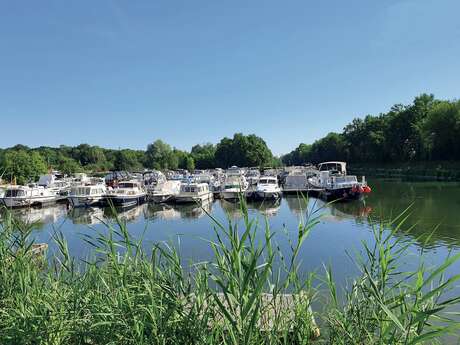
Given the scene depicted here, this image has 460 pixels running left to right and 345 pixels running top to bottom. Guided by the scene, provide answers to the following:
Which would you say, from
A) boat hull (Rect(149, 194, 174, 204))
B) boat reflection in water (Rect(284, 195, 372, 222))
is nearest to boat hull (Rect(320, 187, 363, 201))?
boat reflection in water (Rect(284, 195, 372, 222))

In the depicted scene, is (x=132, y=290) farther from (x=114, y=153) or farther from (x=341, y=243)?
(x=114, y=153)

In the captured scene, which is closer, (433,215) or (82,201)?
(433,215)

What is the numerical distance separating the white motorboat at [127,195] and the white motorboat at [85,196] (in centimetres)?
112

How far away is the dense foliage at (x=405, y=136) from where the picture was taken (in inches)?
2410

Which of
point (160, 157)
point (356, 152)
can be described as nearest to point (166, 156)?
point (160, 157)

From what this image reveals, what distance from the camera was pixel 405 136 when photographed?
256ft

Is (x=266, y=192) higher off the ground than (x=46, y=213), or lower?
higher

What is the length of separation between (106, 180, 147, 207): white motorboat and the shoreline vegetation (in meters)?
9.10

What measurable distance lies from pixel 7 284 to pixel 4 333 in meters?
1.29

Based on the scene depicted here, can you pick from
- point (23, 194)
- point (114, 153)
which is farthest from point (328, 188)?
point (114, 153)

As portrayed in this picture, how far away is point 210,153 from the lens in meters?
126

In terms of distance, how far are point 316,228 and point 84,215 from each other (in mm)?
19156

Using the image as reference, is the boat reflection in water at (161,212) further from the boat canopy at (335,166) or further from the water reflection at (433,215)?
the boat canopy at (335,166)

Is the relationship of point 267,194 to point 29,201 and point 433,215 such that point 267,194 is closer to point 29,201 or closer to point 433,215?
point 433,215
